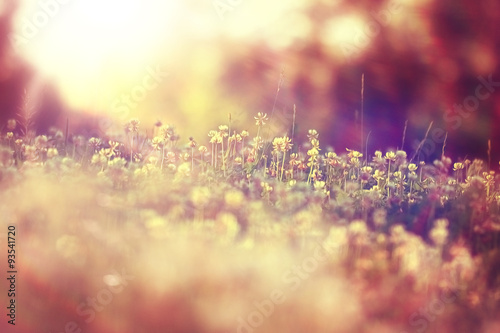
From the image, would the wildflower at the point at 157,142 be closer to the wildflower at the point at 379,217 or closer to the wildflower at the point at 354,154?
the wildflower at the point at 354,154

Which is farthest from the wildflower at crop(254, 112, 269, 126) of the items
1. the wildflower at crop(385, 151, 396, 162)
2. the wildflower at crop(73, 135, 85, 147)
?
the wildflower at crop(73, 135, 85, 147)

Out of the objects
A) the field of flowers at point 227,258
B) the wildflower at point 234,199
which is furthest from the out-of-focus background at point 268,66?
the wildflower at point 234,199

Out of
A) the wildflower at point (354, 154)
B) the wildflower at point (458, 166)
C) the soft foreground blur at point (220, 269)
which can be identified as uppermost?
the wildflower at point (354, 154)

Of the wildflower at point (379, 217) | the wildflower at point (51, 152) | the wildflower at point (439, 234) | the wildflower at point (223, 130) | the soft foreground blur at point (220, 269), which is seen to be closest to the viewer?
the soft foreground blur at point (220, 269)

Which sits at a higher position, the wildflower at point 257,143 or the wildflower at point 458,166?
the wildflower at point 257,143

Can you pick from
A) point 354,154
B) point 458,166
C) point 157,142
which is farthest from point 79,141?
point 458,166

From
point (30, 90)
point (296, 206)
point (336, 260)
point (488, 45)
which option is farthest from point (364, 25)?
point (30, 90)

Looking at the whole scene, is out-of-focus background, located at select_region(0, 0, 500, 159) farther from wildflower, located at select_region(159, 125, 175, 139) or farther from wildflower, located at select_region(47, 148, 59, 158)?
wildflower, located at select_region(47, 148, 59, 158)
